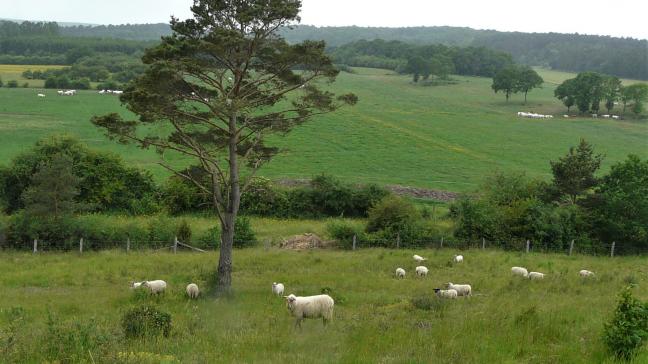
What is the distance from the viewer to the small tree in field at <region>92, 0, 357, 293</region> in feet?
66.3

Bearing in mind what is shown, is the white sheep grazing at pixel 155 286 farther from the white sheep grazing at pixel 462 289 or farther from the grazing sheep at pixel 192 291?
the white sheep grazing at pixel 462 289


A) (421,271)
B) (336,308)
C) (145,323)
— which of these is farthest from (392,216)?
(145,323)

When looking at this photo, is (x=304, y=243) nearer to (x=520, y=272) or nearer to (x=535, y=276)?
(x=520, y=272)

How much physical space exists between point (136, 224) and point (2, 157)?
32437 millimetres

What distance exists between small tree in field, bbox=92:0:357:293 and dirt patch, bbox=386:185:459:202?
30203 mm

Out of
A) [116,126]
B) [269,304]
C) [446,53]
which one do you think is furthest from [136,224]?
[446,53]

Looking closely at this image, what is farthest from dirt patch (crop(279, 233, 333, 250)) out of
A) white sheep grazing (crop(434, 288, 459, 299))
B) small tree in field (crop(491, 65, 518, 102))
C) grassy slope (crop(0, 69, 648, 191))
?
small tree in field (crop(491, 65, 518, 102))

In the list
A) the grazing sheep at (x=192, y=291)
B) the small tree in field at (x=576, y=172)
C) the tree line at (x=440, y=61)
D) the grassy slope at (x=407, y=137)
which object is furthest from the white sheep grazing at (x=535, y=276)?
the tree line at (x=440, y=61)

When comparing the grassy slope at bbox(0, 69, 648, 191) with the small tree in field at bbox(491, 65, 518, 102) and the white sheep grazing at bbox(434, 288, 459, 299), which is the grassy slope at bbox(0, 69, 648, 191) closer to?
the small tree in field at bbox(491, 65, 518, 102)

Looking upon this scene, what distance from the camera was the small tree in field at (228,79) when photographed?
20.2 meters

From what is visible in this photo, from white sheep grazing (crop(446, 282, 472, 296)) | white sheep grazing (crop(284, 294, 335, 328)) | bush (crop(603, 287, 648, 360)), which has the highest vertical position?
bush (crop(603, 287, 648, 360))

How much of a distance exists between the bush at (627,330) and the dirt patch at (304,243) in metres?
24.9

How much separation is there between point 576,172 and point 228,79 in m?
27.7

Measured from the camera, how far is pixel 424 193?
176 feet
